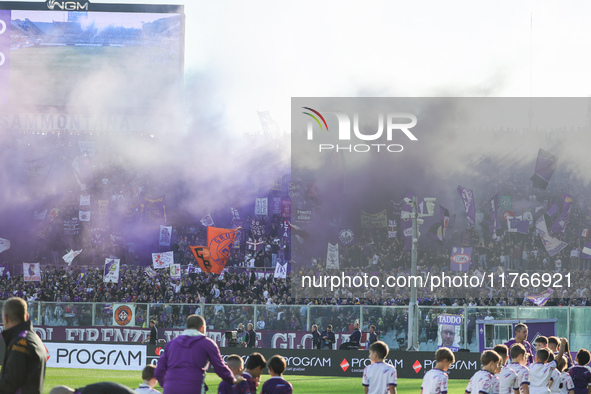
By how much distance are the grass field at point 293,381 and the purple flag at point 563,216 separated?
2292 centimetres

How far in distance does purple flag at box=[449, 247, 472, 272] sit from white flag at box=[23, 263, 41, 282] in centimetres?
2330

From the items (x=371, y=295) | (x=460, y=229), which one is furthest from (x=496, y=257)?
(x=371, y=295)

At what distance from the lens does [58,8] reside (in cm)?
5072

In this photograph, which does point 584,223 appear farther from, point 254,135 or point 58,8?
point 58,8

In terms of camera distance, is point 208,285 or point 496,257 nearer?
point 208,285

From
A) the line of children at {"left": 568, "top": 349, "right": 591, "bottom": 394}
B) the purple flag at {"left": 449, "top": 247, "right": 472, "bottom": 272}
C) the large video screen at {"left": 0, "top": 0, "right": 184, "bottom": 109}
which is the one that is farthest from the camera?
the large video screen at {"left": 0, "top": 0, "right": 184, "bottom": 109}

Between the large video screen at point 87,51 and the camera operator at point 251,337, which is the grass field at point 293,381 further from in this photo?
the large video screen at point 87,51

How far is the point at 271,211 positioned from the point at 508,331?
80.9ft

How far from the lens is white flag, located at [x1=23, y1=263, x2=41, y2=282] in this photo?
43812mm

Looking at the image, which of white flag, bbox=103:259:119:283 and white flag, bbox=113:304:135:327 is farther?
white flag, bbox=103:259:119:283

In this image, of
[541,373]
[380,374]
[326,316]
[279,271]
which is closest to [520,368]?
[541,373]

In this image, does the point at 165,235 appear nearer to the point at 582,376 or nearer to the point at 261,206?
the point at 261,206

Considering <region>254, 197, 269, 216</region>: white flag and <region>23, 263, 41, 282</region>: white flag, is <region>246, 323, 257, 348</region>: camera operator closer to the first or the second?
<region>23, 263, 41, 282</region>: white flag

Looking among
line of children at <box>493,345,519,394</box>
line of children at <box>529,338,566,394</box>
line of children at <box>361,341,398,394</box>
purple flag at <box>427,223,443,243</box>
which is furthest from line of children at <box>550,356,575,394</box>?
purple flag at <box>427,223,443,243</box>
